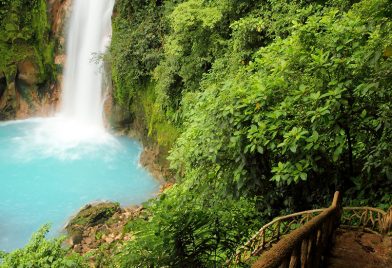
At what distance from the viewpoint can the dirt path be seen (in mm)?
3250

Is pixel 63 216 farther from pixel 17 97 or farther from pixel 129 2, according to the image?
pixel 17 97

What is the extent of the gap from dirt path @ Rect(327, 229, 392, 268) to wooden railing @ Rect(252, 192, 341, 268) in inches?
6.5

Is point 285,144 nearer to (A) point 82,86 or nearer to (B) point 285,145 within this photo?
(B) point 285,145

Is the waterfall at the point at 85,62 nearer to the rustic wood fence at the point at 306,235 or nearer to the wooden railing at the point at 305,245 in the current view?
the rustic wood fence at the point at 306,235

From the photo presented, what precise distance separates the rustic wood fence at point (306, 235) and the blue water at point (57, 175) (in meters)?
6.38

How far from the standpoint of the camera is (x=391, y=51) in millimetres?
3158

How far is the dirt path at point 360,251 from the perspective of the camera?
10.7 ft

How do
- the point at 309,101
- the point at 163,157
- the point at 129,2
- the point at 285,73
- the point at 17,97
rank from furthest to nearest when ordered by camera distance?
the point at 17,97
the point at 129,2
the point at 163,157
the point at 285,73
the point at 309,101

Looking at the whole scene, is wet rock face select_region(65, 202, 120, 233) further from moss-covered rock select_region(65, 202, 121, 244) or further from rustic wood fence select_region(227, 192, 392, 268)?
rustic wood fence select_region(227, 192, 392, 268)

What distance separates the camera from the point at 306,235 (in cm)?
244

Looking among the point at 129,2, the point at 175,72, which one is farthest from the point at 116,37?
the point at 175,72

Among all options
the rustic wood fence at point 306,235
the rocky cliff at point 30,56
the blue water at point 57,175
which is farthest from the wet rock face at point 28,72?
the rustic wood fence at point 306,235

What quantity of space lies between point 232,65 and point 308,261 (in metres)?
5.26

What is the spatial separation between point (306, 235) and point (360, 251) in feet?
4.77
